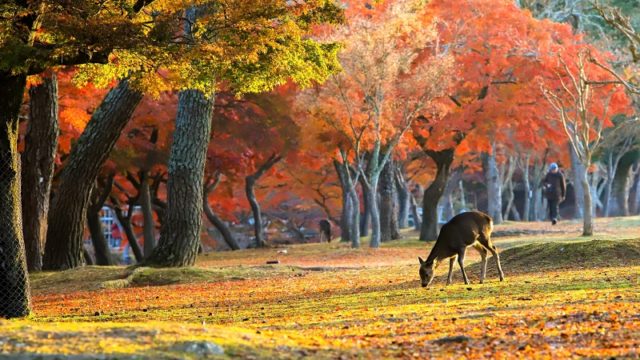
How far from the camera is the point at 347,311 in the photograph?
12203mm

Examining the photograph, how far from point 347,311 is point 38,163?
13758 mm

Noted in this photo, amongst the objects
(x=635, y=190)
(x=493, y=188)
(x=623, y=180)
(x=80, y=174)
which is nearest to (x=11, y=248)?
(x=80, y=174)

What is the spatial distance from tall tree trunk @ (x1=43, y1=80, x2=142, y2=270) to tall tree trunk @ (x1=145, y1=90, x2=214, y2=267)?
120 centimetres

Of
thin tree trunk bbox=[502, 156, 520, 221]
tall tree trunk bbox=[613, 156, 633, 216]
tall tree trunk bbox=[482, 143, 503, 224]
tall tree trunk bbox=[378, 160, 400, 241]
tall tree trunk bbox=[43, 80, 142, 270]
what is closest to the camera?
tall tree trunk bbox=[43, 80, 142, 270]

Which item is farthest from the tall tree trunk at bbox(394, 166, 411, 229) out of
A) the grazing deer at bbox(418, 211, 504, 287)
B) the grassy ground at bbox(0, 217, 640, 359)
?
the grazing deer at bbox(418, 211, 504, 287)

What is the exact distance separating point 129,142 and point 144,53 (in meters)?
20.3

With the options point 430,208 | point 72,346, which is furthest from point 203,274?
point 430,208

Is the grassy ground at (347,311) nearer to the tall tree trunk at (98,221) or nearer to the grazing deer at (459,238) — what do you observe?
the grazing deer at (459,238)

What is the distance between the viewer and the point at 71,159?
75.7ft

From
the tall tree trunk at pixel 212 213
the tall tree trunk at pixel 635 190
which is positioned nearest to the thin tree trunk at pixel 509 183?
the tall tree trunk at pixel 635 190

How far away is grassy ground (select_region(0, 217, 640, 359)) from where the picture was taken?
8086mm

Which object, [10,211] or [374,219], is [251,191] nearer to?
[374,219]

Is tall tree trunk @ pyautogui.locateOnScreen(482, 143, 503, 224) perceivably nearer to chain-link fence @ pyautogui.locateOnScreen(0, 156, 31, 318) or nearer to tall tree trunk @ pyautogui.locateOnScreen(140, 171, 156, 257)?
tall tree trunk @ pyautogui.locateOnScreen(140, 171, 156, 257)

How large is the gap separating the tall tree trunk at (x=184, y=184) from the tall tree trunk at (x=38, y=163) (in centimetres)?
303
